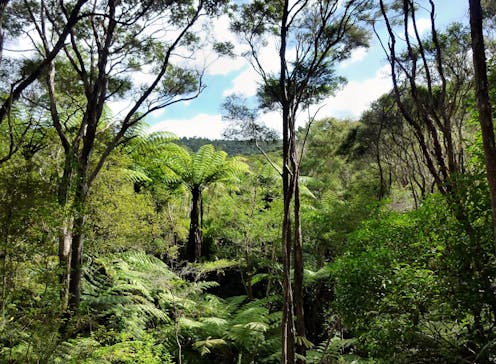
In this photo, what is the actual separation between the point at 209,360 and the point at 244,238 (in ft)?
11.5

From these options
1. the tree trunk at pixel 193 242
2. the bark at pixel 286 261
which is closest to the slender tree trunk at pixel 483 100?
the bark at pixel 286 261

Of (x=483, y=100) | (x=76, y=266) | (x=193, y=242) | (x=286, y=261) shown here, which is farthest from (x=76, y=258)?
(x=193, y=242)

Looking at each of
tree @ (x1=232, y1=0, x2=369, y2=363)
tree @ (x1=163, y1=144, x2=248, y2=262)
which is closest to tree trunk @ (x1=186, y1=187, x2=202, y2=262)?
tree @ (x1=163, y1=144, x2=248, y2=262)

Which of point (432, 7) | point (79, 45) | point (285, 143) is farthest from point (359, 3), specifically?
point (79, 45)

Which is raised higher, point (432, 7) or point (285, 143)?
point (432, 7)

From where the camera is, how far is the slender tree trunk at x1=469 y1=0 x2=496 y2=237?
2811 mm

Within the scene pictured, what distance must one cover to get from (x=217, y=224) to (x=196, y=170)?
2.15 meters

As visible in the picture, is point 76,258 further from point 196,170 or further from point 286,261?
point 196,170

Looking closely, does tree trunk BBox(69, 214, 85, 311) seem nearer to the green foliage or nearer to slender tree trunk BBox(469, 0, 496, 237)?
the green foliage

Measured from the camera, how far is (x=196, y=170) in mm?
12141

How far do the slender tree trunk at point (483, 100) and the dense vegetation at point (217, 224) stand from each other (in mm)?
20

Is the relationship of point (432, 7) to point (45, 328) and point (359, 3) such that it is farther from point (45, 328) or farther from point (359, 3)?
point (45, 328)

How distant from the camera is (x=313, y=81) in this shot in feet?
26.9

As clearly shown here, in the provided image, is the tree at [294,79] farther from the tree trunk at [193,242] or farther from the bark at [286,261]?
the tree trunk at [193,242]
